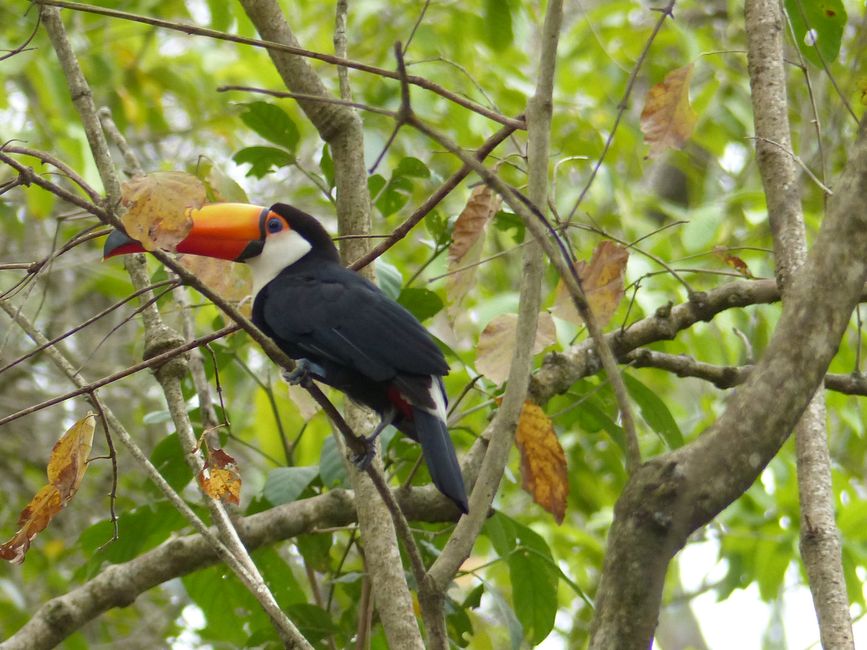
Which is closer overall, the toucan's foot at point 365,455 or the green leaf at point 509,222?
the toucan's foot at point 365,455

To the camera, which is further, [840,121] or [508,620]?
[840,121]

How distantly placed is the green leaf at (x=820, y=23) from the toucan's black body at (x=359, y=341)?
1.26m

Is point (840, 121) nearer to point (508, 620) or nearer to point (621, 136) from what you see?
point (621, 136)

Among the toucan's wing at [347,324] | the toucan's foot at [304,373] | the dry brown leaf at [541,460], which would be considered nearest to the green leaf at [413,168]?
the toucan's wing at [347,324]

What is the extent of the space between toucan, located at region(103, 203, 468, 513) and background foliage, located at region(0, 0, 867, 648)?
158 mm

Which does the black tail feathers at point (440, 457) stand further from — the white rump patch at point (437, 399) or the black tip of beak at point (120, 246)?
the black tip of beak at point (120, 246)

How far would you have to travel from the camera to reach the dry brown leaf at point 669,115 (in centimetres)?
293

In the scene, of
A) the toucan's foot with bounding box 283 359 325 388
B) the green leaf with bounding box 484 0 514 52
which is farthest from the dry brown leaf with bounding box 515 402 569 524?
the green leaf with bounding box 484 0 514 52

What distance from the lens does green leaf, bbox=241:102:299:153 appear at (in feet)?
11.4

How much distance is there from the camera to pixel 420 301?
11.6 feet

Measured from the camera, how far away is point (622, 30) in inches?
236

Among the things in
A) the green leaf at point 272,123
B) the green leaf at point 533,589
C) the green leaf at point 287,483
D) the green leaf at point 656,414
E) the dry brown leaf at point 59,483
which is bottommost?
the dry brown leaf at point 59,483

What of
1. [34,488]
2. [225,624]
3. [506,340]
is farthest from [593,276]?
[34,488]

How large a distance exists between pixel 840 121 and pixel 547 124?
3.34 metres
